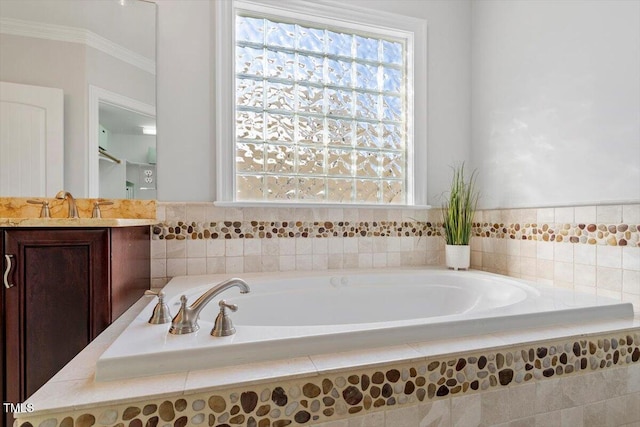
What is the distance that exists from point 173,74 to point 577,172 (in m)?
2.15

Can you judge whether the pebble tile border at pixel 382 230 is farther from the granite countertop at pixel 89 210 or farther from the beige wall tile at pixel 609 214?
the granite countertop at pixel 89 210

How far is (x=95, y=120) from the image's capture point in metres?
1.76

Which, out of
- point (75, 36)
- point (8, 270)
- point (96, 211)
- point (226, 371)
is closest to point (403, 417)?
point (226, 371)

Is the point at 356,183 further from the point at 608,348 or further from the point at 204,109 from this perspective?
the point at 608,348

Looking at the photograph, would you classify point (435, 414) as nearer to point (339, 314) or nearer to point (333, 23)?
point (339, 314)

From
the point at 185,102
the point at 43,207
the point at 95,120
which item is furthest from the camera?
the point at 185,102

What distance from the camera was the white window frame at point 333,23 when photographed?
1906 millimetres

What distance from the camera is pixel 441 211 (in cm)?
235

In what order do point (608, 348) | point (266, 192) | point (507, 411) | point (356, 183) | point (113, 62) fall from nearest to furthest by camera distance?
point (507, 411), point (608, 348), point (113, 62), point (266, 192), point (356, 183)

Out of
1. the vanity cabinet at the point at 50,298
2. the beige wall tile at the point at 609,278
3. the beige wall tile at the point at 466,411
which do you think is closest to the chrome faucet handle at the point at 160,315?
the vanity cabinet at the point at 50,298

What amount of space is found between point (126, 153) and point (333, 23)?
1.47 meters

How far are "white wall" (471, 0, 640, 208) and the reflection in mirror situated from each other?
81.5 inches

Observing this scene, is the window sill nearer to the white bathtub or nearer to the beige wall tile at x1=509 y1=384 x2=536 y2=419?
the white bathtub

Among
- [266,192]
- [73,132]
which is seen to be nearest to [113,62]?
[73,132]
